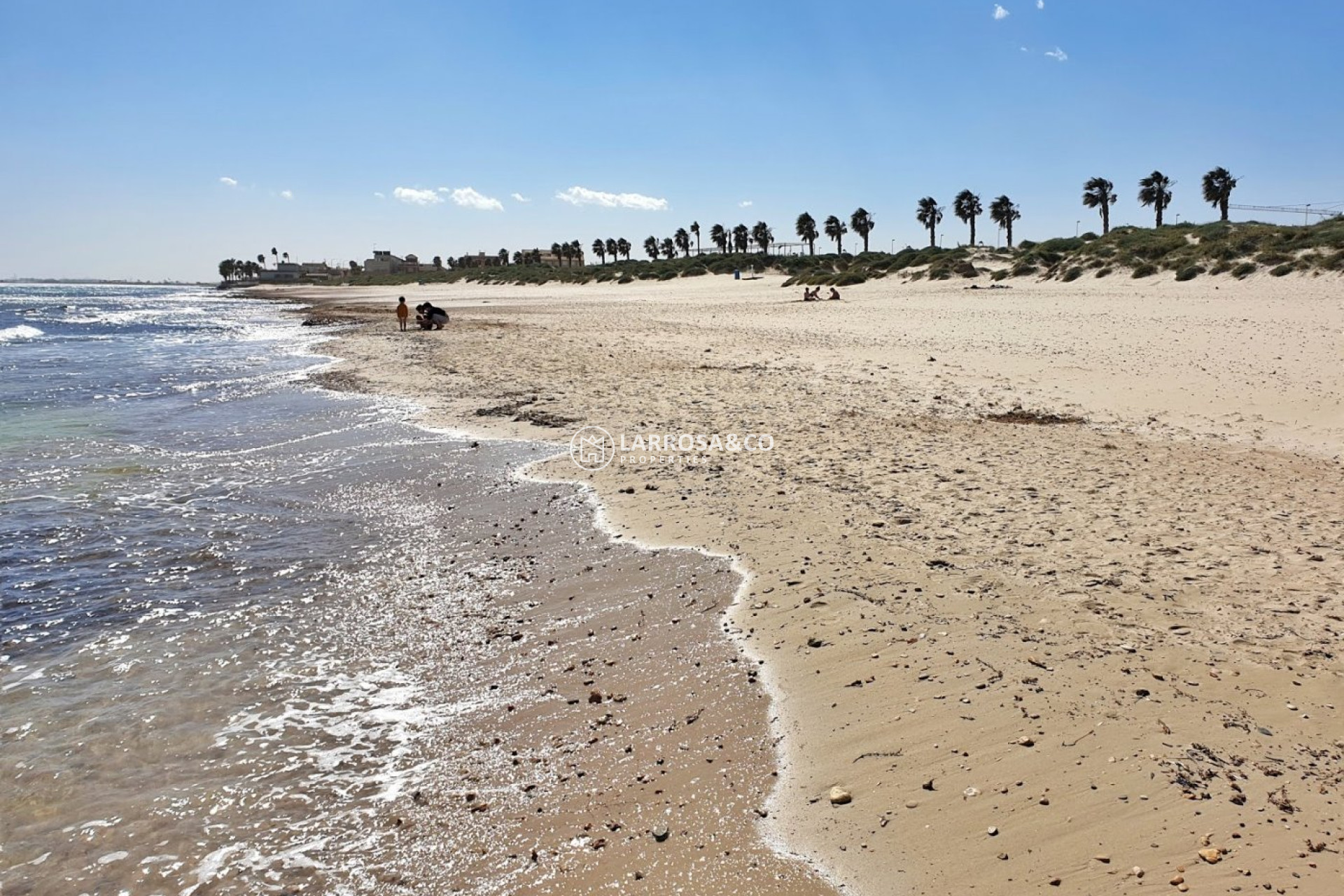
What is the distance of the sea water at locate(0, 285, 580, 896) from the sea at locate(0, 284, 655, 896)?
0.02 m

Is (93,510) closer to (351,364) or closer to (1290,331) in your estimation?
(351,364)

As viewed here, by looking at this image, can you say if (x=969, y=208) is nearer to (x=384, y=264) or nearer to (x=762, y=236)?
(x=762, y=236)

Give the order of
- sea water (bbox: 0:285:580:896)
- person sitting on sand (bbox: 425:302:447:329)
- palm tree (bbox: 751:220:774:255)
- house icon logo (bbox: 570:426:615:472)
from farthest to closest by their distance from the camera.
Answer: palm tree (bbox: 751:220:774:255) < person sitting on sand (bbox: 425:302:447:329) < house icon logo (bbox: 570:426:615:472) < sea water (bbox: 0:285:580:896)

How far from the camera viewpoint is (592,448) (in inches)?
400

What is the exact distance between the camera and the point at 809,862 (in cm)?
305

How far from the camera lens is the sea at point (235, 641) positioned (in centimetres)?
339

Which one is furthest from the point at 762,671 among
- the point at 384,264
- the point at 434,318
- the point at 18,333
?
the point at 384,264

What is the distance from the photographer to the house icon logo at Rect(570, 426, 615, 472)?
30.9ft

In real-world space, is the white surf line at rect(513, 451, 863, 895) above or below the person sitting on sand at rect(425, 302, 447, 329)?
below

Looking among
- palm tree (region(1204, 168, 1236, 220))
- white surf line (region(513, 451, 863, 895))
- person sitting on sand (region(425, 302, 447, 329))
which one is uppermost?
palm tree (region(1204, 168, 1236, 220))

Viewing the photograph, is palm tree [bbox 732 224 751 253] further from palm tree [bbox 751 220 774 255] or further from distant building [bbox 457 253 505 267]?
distant building [bbox 457 253 505 267]

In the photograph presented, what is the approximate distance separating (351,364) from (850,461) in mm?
16330

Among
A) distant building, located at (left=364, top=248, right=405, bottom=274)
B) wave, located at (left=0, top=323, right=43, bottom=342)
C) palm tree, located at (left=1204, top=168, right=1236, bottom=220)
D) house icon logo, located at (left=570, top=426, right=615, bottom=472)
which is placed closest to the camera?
house icon logo, located at (left=570, top=426, right=615, bottom=472)

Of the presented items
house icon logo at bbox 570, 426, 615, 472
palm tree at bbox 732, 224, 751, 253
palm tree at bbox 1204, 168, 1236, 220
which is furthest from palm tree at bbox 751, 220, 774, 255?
house icon logo at bbox 570, 426, 615, 472
